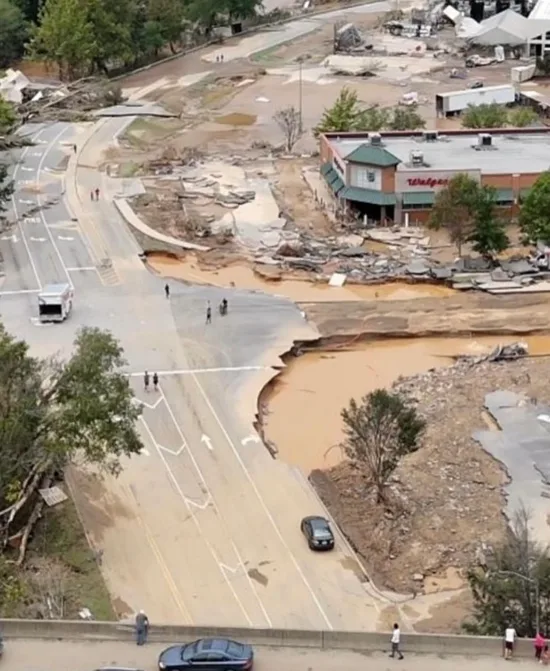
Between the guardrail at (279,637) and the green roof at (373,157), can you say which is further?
the green roof at (373,157)

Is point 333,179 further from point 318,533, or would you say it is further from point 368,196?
point 318,533

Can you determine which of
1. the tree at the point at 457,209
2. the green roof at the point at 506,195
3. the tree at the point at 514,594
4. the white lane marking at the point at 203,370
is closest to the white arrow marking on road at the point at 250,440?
the white lane marking at the point at 203,370

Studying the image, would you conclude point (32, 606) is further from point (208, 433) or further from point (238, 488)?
point (208, 433)

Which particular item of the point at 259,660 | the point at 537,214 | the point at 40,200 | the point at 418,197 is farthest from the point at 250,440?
the point at 40,200

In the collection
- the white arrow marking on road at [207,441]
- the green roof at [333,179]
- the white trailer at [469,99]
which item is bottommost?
the white trailer at [469,99]

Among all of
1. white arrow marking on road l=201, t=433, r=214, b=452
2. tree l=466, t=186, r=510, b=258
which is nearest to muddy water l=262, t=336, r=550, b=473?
white arrow marking on road l=201, t=433, r=214, b=452

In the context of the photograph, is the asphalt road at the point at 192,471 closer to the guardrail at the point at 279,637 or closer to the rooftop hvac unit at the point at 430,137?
the guardrail at the point at 279,637
